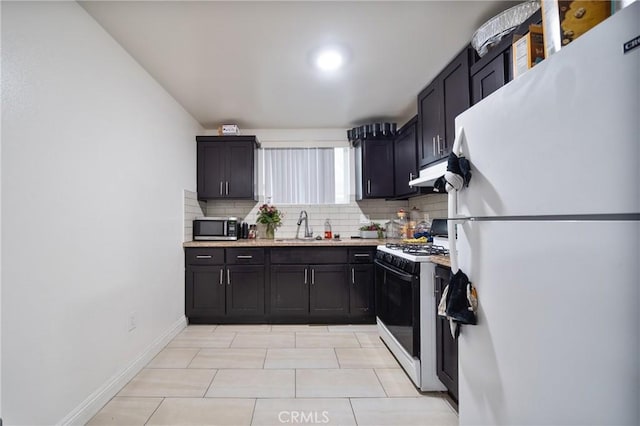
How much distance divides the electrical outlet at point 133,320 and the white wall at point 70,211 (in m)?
0.04

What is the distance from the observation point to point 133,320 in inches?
84.2

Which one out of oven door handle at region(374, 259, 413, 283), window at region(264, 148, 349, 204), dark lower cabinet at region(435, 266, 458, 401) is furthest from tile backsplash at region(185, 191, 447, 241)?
dark lower cabinet at region(435, 266, 458, 401)

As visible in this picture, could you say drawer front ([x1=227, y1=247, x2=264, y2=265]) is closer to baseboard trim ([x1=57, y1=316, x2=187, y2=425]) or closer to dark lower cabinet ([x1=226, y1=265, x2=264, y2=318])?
dark lower cabinet ([x1=226, y1=265, x2=264, y2=318])

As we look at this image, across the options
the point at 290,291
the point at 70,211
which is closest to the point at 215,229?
the point at 290,291

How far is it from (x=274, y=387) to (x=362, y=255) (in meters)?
1.64

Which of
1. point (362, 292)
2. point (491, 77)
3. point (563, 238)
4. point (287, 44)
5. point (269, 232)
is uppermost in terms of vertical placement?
point (287, 44)

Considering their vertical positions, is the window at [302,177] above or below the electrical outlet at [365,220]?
above

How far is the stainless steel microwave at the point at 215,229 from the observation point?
3.40 metres

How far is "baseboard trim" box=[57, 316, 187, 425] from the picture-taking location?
1.57 m

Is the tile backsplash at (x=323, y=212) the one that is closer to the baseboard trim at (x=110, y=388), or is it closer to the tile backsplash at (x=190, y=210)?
the tile backsplash at (x=190, y=210)

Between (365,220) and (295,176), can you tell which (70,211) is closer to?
(295,176)

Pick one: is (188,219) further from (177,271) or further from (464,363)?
(464,363)

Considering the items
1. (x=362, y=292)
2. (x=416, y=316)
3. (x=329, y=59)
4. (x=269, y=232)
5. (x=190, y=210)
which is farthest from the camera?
(x=269, y=232)

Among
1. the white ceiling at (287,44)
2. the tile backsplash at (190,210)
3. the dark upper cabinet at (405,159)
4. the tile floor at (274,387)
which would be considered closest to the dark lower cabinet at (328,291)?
the tile floor at (274,387)
